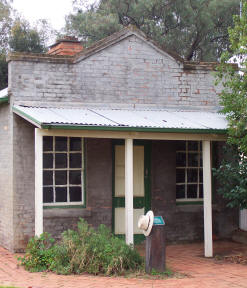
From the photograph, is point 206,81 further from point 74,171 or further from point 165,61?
point 74,171

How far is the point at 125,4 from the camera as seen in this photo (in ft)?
93.1

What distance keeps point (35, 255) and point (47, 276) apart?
0.74 m

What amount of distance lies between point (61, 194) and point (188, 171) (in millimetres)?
3206

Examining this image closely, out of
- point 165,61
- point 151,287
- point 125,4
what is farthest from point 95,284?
point 125,4

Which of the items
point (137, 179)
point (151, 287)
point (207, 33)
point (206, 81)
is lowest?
point (151, 287)

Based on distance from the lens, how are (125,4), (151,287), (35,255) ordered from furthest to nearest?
(125,4)
(35,255)
(151,287)

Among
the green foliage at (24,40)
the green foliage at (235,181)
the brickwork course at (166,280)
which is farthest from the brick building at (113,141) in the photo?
the green foliage at (24,40)

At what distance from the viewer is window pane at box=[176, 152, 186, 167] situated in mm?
12820

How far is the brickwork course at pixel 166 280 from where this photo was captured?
818 centimetres

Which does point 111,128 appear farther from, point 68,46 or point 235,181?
point 68,46

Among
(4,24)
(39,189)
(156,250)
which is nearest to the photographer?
(156,250)

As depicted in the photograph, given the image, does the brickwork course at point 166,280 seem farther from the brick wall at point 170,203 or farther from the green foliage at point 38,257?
the brick wall at point 170,203

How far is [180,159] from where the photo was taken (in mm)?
12852

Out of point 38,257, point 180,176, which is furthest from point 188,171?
point 38,257
